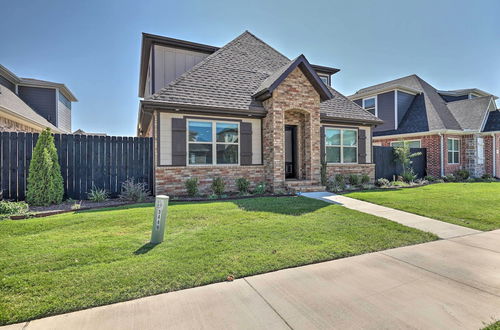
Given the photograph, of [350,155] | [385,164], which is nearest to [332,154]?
[350,155]

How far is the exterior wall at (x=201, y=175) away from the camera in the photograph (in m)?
8.99

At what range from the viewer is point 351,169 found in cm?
1241

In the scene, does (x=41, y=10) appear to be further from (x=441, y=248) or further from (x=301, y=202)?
(x=441, y=248)

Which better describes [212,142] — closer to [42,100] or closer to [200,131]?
[200,131]

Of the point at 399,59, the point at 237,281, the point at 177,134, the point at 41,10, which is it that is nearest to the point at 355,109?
the point at 399,59

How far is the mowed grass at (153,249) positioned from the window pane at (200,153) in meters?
3.37

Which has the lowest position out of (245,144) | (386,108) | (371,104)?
(245,144)

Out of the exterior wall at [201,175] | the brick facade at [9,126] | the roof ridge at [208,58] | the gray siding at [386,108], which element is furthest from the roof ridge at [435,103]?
the brick facade at [9,126]

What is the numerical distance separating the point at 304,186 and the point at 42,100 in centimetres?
1831

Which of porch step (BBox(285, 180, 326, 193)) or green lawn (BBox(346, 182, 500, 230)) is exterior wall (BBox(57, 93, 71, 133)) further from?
green lawn (BBox(346, 182, 500, 230))

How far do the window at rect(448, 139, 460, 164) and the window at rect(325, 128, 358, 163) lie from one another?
8.87m

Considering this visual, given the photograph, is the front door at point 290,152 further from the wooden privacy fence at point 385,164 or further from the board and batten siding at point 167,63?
the board and batten siding at point 167,63

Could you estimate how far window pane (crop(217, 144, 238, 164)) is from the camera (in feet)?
32.8

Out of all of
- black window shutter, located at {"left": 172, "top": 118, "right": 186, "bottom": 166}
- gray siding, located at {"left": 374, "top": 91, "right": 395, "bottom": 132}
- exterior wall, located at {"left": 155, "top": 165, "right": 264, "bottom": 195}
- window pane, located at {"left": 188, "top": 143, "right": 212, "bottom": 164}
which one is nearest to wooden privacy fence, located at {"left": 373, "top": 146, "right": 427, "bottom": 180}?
gray siding, located at {"left": 374, "top": 91, "right": 395, "bottom": 132}
